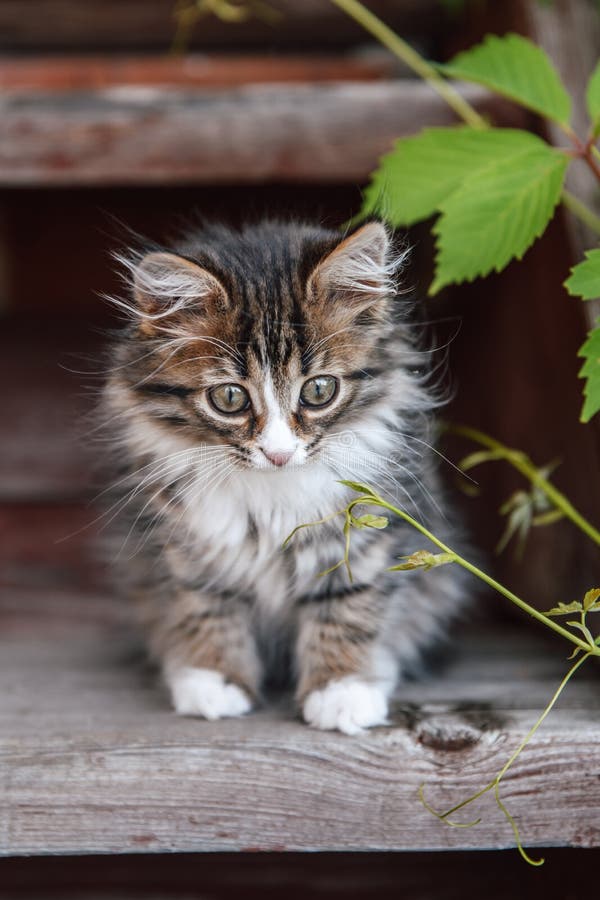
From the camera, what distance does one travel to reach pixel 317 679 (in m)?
1.36

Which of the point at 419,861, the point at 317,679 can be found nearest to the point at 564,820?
the point at 317,679

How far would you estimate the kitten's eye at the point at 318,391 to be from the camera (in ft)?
4.20

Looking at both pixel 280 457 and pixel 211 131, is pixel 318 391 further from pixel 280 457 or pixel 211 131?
pixel 211 131

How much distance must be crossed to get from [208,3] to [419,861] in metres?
1.55

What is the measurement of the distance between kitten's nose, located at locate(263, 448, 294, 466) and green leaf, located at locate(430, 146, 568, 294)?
291 mm

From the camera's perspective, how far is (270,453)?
1.22 m

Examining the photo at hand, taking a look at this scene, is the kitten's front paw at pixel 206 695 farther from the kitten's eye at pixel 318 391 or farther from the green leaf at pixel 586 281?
the green leaf at pixel 586 281

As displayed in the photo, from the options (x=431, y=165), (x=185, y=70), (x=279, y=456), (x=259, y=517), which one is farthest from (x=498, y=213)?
(x=185, y=70)

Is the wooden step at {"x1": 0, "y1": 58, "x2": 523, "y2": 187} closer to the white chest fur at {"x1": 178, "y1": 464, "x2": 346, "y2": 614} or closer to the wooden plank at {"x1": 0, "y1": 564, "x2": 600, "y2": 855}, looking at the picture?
the white chest fur at {"x1": 178, "y1": 464, "x2": 346, "y2": 614}

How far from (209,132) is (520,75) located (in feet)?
1.79

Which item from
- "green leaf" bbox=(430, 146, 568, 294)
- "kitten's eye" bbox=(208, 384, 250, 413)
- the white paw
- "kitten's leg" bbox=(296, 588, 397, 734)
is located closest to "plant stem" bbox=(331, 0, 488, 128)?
"green leaf" bbox=(430, 146, 568, 294)

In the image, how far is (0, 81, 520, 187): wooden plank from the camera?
5.11 feet

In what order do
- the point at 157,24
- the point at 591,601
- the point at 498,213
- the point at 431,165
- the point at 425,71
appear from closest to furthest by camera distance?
the point at 591,601 < the point at 498,213 < the point at 431,165 < the point at 425,71 < the point at 157,24

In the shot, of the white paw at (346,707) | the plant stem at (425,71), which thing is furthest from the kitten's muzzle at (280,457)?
the plant stem at (425,71)
